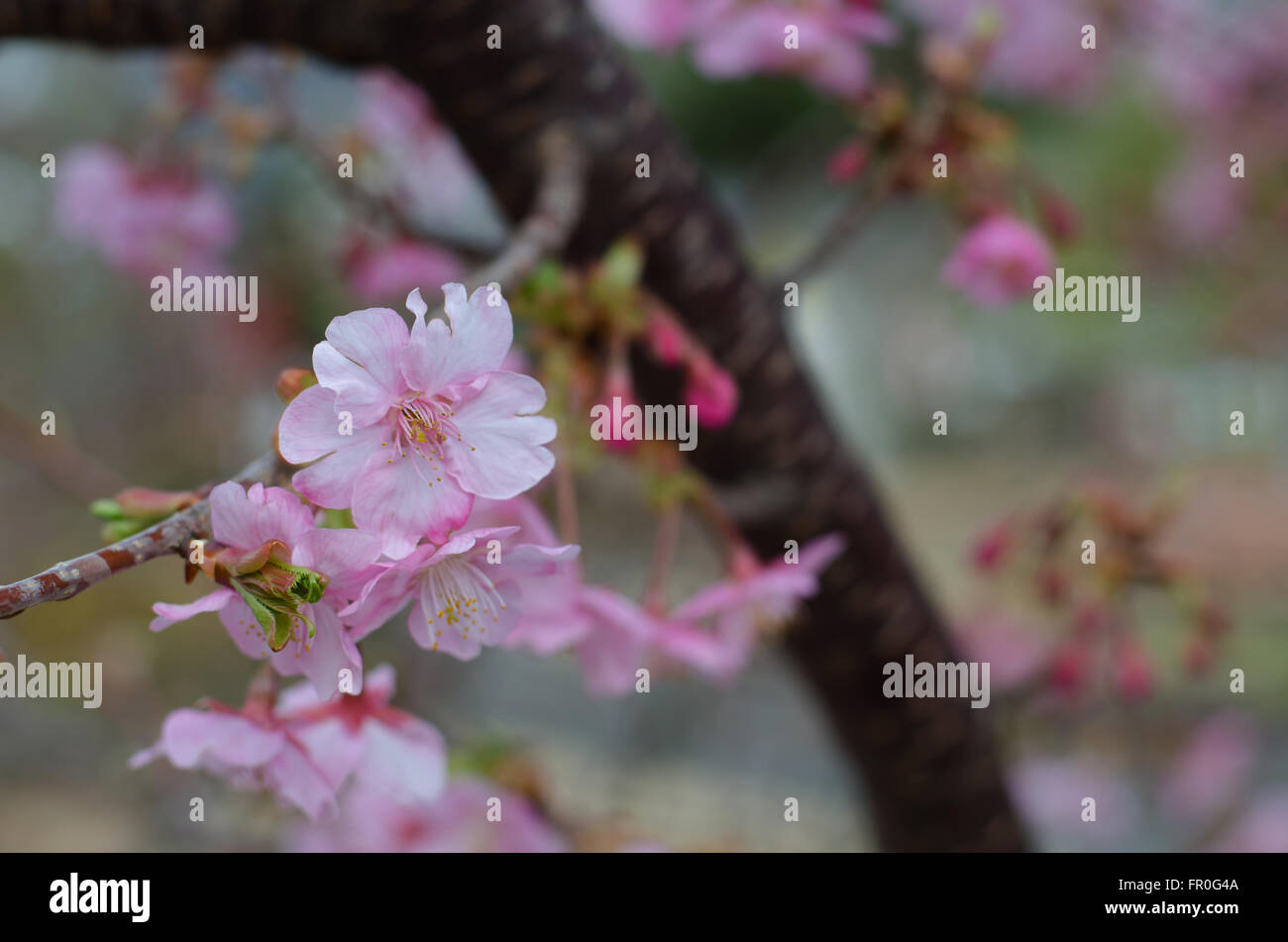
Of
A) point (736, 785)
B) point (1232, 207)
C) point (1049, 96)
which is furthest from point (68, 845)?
point (1232, 207)

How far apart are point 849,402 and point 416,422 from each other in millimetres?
3214

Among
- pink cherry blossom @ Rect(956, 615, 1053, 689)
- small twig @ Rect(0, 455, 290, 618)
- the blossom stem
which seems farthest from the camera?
pink cherry blossom @ Rect(956, 615, 1053, 689)

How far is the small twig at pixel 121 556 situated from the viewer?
173mm

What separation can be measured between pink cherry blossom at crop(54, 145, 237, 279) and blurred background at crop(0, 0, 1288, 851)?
0.01 m

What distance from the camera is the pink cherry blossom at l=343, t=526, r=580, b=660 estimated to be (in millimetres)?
208

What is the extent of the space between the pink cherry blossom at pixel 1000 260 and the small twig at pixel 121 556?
38cm

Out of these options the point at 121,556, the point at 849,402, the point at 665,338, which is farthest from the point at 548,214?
the point at 849,402

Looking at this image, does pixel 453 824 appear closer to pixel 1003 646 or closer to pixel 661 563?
pixel 661 563

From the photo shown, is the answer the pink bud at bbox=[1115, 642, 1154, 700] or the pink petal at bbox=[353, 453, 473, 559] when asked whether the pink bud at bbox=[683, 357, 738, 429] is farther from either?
the pink bud at bbox=[1115, 642, 1154, 700]

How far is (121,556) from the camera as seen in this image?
18 centimetres

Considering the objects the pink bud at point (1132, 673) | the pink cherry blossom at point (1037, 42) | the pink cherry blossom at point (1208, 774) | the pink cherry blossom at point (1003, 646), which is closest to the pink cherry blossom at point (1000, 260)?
the pink bud at point (1132, 673)

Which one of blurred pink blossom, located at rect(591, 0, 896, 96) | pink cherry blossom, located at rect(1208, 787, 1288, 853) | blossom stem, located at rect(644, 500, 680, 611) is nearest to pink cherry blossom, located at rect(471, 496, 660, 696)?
blossom stem, located at rect(644, 500, 680, 611)

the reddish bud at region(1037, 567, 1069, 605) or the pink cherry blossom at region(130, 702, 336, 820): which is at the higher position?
the reddish bud at region(1037, 567, 1069, 605)

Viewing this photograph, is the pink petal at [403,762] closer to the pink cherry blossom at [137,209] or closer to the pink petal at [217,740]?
the pink petal at [217,740]
